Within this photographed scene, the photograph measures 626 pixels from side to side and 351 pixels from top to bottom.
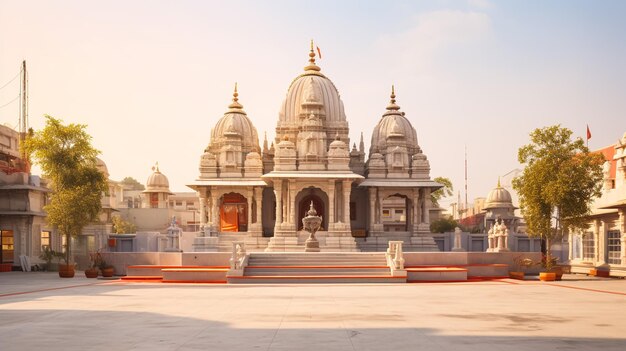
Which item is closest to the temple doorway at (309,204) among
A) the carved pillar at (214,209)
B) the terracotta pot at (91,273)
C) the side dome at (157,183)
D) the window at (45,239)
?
the carved pillar at (214,209)

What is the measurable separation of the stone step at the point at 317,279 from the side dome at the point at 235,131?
2015 cm

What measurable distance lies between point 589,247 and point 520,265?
7.07m

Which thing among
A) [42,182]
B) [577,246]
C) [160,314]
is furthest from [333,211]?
[160,314]

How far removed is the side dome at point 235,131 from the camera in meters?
46.9

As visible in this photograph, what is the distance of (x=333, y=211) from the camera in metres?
41.7

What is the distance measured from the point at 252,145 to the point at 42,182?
15.6m

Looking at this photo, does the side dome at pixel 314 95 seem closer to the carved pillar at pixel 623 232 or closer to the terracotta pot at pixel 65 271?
the terracotta pot at pixel 65 271

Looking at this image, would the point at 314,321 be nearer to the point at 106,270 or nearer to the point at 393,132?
the point at 106,270

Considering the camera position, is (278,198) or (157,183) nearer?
(278,198)

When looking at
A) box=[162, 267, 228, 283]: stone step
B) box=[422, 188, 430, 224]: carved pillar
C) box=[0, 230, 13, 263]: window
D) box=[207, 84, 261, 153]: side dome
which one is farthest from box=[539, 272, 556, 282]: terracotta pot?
box=[0, 230, 13, 263]: window

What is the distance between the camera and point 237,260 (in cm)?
2905

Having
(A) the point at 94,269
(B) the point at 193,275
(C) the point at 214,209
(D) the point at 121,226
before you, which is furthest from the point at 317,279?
(D) the point at 121,226

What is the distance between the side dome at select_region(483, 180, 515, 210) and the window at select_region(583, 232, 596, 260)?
25.0 metres

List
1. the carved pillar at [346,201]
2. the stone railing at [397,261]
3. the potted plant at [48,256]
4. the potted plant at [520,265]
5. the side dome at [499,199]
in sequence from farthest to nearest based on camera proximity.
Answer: the side dome at [499,199] → the carved pillar at [346,201] → the potted plant at [48,256] → the potted plant at [520,265] → the stone railing at [397,261]
